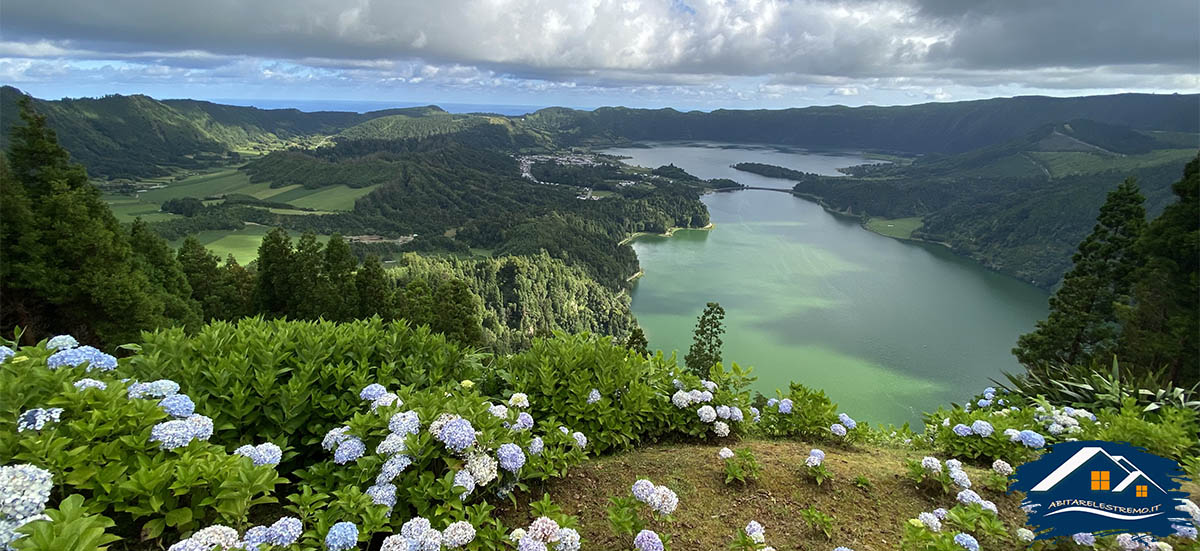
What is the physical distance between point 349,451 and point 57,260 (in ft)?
59.5

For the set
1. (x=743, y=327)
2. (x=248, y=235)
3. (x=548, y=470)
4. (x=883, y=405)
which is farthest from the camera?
(x=248, y=235)

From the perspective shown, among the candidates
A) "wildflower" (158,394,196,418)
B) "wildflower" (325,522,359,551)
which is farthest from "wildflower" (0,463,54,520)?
"wildflower" (325,522,359,551)

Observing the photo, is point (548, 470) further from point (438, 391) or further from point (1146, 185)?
point (1146, 185)

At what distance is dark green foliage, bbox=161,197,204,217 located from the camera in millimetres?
113812

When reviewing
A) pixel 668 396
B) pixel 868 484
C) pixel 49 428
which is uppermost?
pixel 49 428

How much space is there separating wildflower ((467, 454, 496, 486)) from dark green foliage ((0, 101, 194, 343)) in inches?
660

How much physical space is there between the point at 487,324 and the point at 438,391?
62.8 metres

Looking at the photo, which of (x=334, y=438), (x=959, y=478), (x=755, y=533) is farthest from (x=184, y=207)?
(x=959, y=478)

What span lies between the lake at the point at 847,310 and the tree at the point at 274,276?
26441 mm

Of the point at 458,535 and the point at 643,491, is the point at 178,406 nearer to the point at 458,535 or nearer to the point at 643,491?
the point at 458,535

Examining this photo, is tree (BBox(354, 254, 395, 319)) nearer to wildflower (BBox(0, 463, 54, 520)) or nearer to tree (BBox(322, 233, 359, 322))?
tree (BBox(322, 233, 359, 322))

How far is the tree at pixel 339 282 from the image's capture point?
2443cm

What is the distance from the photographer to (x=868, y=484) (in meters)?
4.34

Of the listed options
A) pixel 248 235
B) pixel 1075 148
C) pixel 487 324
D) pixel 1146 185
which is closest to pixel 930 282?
pixel 487 324
